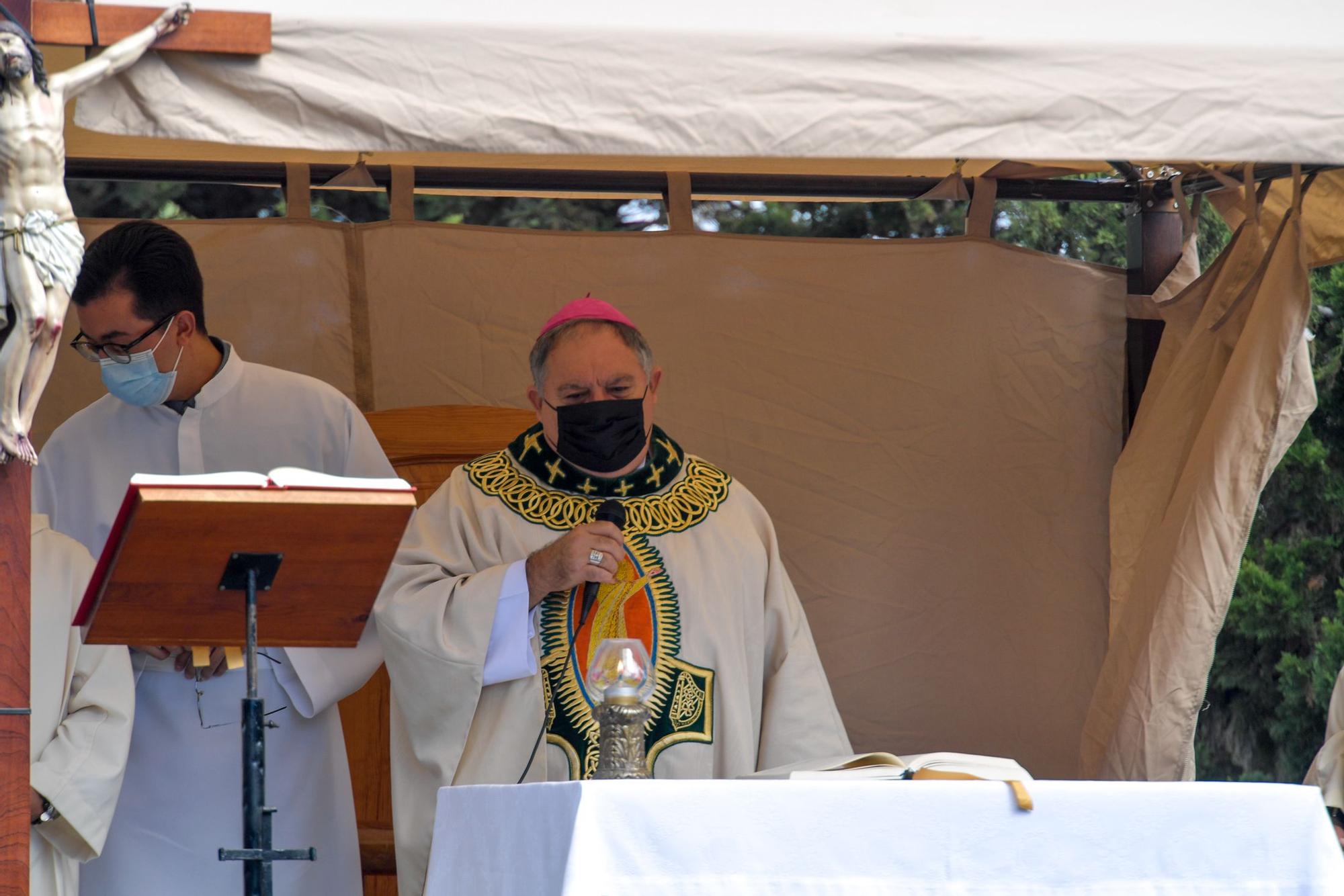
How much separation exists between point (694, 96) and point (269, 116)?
0.75 m

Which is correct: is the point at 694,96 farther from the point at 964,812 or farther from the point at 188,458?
the point at 188,458

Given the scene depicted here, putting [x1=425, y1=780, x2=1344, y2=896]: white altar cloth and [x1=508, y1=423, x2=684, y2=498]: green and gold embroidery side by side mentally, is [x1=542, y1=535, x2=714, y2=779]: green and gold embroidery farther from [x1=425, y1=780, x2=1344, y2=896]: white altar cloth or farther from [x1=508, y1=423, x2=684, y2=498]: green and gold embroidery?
[x1=425, y1=780, x2=1344, y2=896]: white altar cloth

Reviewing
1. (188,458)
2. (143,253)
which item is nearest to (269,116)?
(143,253)

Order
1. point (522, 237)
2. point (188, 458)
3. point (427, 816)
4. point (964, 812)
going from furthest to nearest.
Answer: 1. point (522, 237)
2. point (188, 458)
3. point (427, 816)
4. point (964, 812)

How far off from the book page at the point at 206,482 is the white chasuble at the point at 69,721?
103 centimetres

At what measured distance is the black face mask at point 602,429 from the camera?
13.3ft

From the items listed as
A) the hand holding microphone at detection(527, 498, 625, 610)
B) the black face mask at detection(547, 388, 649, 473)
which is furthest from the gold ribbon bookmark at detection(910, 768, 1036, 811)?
the black face mask at detection(547, 388, 649, 473)

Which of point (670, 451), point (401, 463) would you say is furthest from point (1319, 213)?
point (401, 463)

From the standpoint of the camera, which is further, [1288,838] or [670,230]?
[670,230]

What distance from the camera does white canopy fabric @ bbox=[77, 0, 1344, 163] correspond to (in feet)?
9.96

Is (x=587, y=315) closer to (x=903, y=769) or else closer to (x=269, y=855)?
(x=903, y=769)

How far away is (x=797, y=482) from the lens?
5.59 m

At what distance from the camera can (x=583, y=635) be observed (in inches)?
160

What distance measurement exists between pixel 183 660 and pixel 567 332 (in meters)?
1.17
